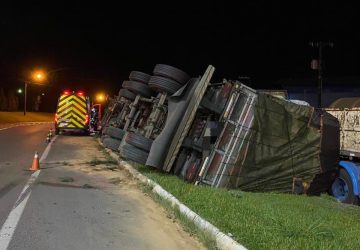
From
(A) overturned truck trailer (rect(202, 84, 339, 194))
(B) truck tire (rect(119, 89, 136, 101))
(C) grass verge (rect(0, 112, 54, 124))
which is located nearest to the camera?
(A) overturned truck trailer (rect(202, 84, 339, 194))

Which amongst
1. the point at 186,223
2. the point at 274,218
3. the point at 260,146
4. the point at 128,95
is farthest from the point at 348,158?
the point at 128,95

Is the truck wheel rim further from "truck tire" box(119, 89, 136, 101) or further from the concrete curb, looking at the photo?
"truck tire" box(119, 89, 136, 101)

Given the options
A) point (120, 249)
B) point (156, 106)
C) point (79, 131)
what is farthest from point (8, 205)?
point (79, 131)

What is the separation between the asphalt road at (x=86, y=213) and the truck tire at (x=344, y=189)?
17.3ft

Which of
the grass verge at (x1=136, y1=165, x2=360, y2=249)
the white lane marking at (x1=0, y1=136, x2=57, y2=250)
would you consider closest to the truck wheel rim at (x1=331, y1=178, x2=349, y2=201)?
the grass verge at (x1=136, y1=165, x2=360, y2=249)

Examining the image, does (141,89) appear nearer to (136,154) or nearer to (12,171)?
(136,154)

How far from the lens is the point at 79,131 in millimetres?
36719

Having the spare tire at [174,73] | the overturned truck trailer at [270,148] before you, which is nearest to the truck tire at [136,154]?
the overturned truck trailer at [270,148]

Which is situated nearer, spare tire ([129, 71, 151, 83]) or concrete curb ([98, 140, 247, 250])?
concrete curb ([98, 140, 247, 250])

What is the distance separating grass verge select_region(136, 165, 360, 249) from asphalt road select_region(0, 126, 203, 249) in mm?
603

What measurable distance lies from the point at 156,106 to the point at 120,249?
8.90 meters

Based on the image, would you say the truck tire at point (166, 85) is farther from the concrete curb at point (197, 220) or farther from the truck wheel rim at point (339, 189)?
the truck wheel rim at point (339, 189)

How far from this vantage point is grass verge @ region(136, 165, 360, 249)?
6.87 m

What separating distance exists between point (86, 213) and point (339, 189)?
25.0 feet
